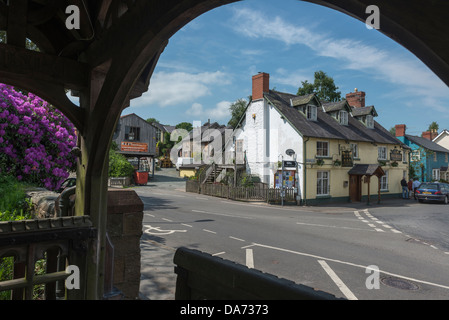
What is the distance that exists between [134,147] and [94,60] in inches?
1534

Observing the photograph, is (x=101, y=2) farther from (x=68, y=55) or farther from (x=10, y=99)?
(x=10, y=99)

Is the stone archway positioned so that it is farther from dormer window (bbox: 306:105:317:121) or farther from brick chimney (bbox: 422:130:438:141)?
brick chimney (bbox: 422:130:438:141)

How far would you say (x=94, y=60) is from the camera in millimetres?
3350

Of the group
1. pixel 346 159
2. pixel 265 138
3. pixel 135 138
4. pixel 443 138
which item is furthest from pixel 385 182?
pixel 443 138

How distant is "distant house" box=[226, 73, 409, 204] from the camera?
74.5 feet

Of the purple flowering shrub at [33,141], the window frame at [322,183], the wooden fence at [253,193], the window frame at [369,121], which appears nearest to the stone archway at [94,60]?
the purple flowering shrub at [33,141]

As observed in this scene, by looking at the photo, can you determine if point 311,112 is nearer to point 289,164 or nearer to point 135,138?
point 289,164

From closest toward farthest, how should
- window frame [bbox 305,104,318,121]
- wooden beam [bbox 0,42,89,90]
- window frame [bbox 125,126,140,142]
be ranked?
1. wooden beam [bbox 0,42,89,90]
2. window frame [bbox 305,104,318,121]
3. window frame [bbox 125,126,140,142]

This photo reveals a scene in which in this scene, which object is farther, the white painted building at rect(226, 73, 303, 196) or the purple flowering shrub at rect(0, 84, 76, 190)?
the white painted building at rect(226, 73, 303, 196)

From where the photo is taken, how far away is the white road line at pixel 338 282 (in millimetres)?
5390

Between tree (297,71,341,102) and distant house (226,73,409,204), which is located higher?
tree (297,71,341,102)

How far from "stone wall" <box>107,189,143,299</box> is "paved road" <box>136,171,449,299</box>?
30.9 inches

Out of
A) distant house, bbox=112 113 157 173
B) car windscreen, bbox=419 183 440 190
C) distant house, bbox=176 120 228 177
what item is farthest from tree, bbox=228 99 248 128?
car windscreen, bbox=419 183 440 190

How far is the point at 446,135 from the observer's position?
50.9 meters
